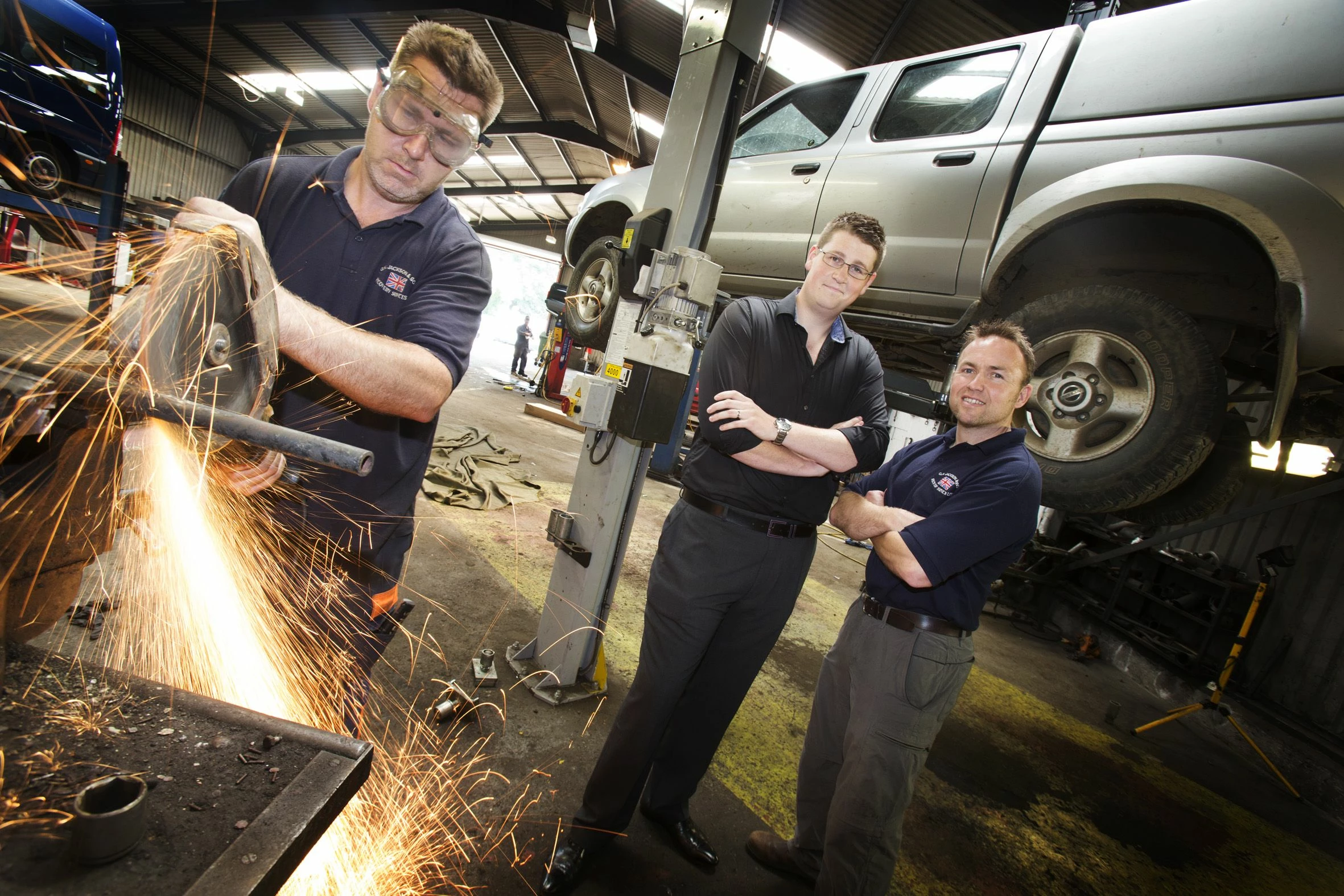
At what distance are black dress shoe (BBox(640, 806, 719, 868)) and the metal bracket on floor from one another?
708mm

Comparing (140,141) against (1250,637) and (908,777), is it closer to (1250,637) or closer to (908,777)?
(908,777)

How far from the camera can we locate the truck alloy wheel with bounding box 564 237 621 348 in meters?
2.68

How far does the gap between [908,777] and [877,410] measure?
1.18m

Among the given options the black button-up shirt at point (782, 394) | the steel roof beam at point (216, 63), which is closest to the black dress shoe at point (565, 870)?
the black button-up shirt at point (782, 394)

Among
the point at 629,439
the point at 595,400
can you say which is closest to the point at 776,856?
the point at 629,439

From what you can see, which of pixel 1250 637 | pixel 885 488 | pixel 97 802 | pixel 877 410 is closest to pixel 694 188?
pixel 877 410

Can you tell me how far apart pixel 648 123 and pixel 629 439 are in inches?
399

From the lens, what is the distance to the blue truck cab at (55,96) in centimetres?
518

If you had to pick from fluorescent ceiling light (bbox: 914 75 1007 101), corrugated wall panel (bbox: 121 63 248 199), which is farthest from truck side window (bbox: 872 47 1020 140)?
corrugated wall panel (bbox: 121 63 248 199)

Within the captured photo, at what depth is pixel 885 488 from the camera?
234 centimetres

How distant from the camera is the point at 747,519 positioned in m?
1.96

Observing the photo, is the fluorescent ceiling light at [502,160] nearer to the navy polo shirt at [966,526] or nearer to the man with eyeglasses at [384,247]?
the man with eyeglasses at [384,247]

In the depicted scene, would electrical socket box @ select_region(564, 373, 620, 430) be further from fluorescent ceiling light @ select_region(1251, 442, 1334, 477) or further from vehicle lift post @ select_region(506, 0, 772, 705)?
fluorescent ceiling light @ select_region(1251, 442, 1334, 477)

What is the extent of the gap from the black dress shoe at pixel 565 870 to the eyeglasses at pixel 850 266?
209 centimetres
